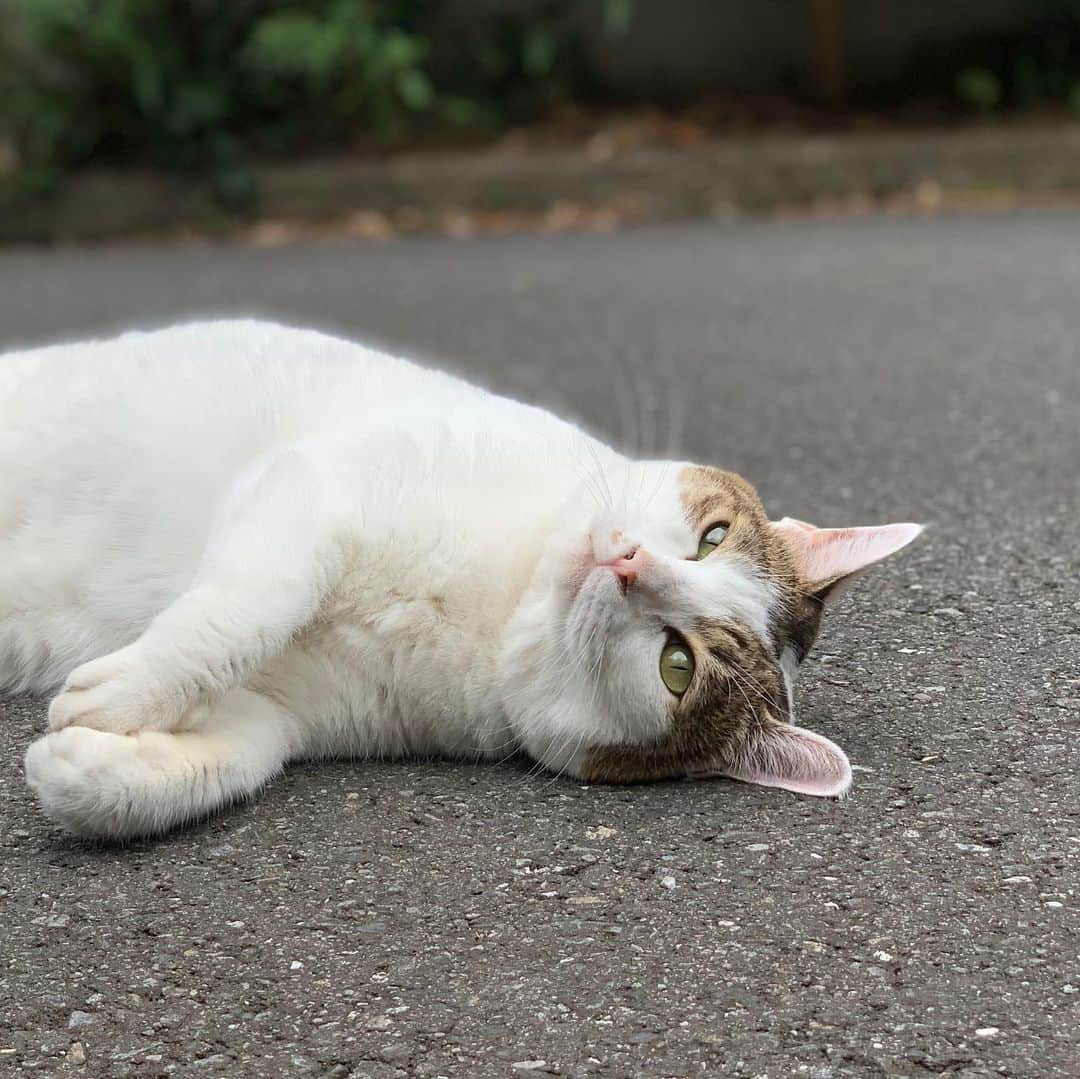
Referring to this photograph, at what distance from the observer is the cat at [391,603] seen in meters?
2.08

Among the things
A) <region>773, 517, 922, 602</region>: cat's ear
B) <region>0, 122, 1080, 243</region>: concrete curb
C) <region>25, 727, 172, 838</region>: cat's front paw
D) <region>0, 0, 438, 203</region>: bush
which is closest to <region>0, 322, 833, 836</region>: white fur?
<region>25, 727, 172, 838</region>: cat's front paw

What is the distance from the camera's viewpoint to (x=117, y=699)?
2.03 meters

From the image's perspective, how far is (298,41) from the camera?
8.99 meters

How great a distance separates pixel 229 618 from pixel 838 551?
3.47 feet

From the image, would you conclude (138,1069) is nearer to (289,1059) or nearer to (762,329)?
(289,1059)

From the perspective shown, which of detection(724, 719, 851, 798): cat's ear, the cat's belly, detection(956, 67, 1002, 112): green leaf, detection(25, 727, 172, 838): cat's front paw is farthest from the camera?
detection(956, 67, 1002, 112): green leaf

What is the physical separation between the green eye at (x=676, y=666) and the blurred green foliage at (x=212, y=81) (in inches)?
302

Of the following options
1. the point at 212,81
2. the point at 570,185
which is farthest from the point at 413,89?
the point at 212,81

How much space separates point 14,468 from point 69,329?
12.9 feet

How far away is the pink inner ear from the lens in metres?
2.39

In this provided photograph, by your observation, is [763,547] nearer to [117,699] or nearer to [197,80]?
[117,699]

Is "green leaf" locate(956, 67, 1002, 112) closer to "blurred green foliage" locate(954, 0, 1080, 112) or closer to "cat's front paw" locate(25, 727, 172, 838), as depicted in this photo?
"blurred green foliage" locate(954, 0, 1080, 112)

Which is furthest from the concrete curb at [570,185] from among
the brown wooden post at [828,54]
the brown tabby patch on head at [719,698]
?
the brown tabby patch on head at [719,698]

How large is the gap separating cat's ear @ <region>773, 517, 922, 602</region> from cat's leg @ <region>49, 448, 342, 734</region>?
0.82m
